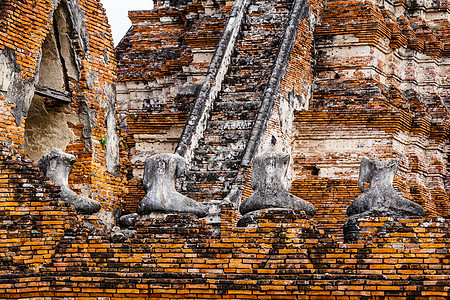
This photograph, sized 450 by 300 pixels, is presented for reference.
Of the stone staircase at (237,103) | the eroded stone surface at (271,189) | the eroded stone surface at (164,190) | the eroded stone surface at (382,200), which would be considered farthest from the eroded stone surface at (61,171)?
the eroded stone surface at (382,200)

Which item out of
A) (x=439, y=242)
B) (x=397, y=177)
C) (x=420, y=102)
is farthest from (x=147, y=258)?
(x=420, y=102)

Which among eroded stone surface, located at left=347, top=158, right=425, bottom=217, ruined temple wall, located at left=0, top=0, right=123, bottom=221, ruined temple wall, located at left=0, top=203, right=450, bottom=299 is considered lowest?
ruined temple wall, located at left=0, top=203, right=450, bottom=299

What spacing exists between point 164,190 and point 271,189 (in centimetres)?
147

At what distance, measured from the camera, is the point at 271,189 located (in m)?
12.3

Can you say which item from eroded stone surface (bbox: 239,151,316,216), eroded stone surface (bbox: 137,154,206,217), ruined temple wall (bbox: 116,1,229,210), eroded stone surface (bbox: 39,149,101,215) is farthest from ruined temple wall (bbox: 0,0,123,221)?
eroded stone surface (bbox: 239,151,316,216)

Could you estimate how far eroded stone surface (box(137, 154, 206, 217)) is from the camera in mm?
12781

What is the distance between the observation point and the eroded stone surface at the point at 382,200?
11.9 meters

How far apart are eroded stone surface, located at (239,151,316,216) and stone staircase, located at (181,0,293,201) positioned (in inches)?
137

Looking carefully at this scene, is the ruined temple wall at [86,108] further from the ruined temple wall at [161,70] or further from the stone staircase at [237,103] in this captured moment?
the ruined temple wall at [161,70]

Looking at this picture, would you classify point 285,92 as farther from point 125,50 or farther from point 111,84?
point 125,50

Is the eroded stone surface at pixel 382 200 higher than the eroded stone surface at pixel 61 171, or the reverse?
the eroded stone surface at pixel 61 171

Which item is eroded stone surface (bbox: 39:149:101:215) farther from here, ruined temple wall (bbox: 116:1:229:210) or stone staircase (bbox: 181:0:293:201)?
ruined temple wall (bbox: 116:1:229:210)

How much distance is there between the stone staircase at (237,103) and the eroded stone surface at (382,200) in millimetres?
4127

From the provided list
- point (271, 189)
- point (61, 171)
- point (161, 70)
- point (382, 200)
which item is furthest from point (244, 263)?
point (161, 70)
